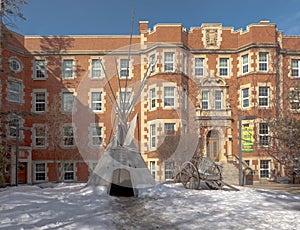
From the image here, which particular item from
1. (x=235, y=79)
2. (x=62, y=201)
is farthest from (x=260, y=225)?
(x=235, y=79)

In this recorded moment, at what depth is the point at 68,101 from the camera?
24953 mm

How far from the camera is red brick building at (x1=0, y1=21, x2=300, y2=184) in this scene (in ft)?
75.3

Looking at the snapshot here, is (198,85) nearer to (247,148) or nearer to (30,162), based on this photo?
(247,148)

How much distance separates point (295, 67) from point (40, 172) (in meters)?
22.3

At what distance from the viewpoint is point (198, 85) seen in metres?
24.5

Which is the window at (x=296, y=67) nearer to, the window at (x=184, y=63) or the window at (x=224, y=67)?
the window at (x=224, y=67)

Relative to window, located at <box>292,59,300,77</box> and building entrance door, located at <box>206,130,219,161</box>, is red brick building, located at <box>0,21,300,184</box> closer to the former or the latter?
building entrance door, located at <box>206,130,219,161</box>

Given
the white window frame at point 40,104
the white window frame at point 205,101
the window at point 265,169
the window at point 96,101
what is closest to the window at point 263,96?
the white window frame at point 205,101

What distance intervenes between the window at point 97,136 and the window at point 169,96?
19.5 feet

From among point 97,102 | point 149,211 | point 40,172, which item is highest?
point 97,102

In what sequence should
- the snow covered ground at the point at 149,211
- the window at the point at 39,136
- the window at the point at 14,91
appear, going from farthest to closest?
the window at the point at 39,136 → the window at the point at 14,91 → the snow covered ground at the point at 149,211

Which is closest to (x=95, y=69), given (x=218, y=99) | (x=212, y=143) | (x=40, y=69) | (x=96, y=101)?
(x=96, y=101)

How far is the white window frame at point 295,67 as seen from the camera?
81.3ft

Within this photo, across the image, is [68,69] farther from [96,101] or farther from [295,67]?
[295,67]
